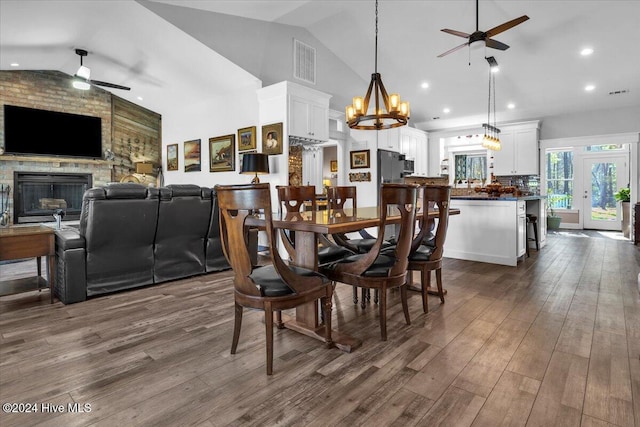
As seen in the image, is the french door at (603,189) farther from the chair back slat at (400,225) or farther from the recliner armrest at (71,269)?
the recliner armrest at (71,269)

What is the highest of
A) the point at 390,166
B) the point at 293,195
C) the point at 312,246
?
the point at 390,166

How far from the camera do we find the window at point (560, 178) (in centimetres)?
896

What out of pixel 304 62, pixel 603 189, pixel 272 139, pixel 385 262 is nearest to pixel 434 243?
pixel 385 262

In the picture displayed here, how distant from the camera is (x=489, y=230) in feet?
15.2

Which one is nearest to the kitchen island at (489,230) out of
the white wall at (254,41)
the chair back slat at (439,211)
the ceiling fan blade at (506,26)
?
the ceiling fan blade at (506,26)

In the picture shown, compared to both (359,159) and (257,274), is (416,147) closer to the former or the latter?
(359,159)

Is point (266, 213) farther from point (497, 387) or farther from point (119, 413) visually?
point (497, 387)

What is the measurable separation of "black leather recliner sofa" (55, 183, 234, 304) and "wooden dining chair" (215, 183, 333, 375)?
1660 mm

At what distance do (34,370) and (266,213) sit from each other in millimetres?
1539

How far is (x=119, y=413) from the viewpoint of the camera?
1528 mm

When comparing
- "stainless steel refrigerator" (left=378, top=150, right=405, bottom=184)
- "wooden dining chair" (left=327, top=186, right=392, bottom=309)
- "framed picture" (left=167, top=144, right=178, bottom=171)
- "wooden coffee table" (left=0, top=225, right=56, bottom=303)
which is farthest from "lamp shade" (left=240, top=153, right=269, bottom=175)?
"framed picture" (left=167, top=144, right=178, bottom=171)

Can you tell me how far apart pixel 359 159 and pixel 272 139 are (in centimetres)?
233

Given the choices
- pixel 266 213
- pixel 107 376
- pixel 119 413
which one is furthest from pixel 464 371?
pixel 107 376

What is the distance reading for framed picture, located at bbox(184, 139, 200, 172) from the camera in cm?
743
